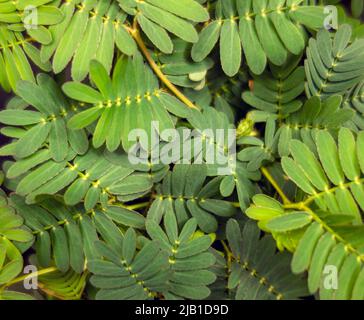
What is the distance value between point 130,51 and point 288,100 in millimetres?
351

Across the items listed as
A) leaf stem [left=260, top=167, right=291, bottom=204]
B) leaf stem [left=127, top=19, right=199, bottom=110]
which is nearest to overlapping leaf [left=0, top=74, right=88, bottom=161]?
leaf stem [left=127, top=19, right=199, bottom=110]

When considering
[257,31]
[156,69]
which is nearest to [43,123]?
[156,69]

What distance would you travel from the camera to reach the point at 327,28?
0.93 meters

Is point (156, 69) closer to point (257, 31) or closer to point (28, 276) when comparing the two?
point (257, 31)

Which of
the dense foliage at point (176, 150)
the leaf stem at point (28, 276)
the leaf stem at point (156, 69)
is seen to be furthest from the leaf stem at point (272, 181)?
the leaf stem at point (28, 276)

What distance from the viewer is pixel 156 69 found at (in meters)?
0.96

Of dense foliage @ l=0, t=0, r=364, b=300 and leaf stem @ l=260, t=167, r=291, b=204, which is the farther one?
leaf stem @ l=260, t=167, r=291, b=204

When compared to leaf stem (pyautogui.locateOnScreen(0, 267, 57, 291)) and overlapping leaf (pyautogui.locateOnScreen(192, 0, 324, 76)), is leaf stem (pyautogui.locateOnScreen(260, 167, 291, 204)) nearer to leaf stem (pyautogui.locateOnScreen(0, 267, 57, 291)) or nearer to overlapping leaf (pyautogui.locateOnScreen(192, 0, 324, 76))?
overlapping leaf (pyautogui.locateOnScreen(192, 0, 324, 76))

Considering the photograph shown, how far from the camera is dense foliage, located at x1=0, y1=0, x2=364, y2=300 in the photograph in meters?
0.85

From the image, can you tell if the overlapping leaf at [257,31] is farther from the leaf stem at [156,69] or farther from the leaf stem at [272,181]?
the leaf stem at [272,181]

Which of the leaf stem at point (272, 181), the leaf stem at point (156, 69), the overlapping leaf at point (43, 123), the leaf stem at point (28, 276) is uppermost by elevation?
the leaf stem at point (156, 69)

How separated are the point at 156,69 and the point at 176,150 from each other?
0.55ft

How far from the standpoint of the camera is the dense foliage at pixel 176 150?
854mm
